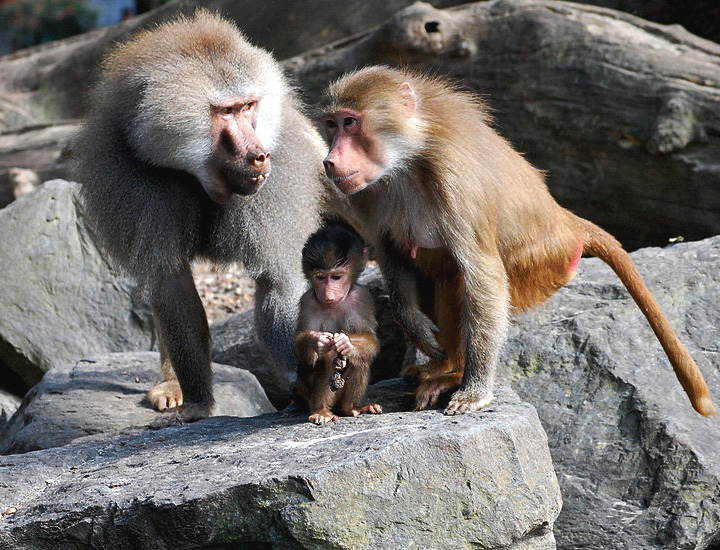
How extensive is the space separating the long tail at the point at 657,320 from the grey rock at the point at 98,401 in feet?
7.16

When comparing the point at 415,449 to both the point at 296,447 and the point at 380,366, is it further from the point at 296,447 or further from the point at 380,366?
the point at 380,366

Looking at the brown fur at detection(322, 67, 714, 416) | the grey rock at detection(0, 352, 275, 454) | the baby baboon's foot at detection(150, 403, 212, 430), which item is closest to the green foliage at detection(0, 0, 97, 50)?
the grey rock at detection(0, 352, 275, 454)

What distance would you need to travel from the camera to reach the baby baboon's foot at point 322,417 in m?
3.86

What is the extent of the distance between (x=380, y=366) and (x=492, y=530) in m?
2.60

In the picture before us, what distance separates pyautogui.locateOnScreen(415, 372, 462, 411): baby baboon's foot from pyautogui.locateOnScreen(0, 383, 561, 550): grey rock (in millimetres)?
299

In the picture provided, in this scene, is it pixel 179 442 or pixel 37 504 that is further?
pixel 179 442

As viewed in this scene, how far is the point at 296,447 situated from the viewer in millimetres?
3576

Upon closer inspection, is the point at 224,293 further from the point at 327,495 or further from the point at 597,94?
the point at 327,495

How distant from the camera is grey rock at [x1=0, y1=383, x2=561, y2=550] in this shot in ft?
10.5

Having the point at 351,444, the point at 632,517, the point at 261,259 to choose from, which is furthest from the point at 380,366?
the point at 351,444

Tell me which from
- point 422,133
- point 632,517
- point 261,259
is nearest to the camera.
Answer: point 422,133

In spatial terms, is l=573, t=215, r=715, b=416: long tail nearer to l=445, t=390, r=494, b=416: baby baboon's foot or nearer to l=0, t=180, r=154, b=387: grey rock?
l=445, t=390, r=494, b=416: baby baboon's foot

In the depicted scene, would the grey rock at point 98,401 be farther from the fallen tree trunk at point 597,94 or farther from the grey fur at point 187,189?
the fallen tree trunk at point 597,94

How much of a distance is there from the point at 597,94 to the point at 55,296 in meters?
4.20
